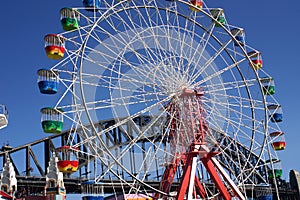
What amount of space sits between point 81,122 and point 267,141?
13.7 metres

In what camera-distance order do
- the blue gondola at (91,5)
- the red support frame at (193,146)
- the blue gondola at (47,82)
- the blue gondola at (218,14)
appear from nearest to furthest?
the red support frame at (193,146) → the blue gondola at (47,82) → the blue gondola at (91,5) → the blue gondola at (218,14)

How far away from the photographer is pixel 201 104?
32.2m

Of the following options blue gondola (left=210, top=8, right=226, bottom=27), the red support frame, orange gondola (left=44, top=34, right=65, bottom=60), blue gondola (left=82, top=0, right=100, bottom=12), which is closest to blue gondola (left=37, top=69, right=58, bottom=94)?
orange gondola (left=44, top=34, right=65, bottom=60)

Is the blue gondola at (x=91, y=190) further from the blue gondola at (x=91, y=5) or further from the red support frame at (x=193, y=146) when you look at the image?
the blue gondola at (x=91, y=5)

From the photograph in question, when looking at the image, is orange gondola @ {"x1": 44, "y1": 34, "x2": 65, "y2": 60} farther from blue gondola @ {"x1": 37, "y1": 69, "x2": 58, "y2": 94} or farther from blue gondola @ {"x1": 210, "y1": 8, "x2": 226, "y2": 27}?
blue gondola @ {"x1": 210, "y1": 8, "x2": 226, "y2": 27}

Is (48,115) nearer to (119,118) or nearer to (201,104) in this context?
(119,118)

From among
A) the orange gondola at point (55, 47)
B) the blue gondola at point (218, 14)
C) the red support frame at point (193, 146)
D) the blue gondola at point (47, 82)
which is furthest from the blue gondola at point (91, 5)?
the blue gondola at point (218, 14)

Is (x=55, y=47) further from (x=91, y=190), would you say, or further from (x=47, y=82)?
(x=91, y=190)

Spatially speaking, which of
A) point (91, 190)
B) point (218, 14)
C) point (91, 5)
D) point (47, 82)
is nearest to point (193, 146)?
point (47, 82)

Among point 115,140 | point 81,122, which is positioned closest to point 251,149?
point 81,122

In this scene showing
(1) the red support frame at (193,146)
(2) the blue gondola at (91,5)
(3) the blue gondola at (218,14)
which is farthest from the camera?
(3) the blue gondola at (218,14)

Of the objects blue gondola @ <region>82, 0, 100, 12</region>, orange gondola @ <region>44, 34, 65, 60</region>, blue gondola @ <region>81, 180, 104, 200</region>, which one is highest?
blue gondola @ <region>82, 0, 100, 12</region>

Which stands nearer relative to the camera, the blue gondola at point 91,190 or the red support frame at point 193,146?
the red support frame at point 193,146

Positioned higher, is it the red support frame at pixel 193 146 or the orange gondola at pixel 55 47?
the orange gondola at pixel 55 47
